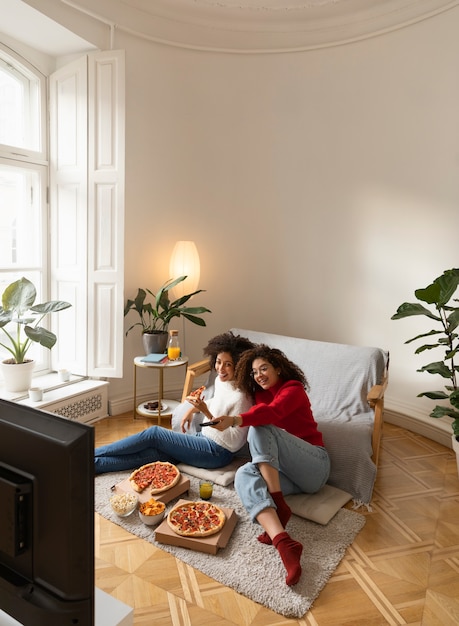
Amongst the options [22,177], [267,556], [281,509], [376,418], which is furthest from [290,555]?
[22,177]

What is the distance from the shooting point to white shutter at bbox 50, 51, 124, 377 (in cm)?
354

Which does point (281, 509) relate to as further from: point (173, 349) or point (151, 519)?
point (173, 349)

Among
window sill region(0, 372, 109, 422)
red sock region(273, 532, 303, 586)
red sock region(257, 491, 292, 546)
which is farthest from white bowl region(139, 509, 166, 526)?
window sill region(0, 372, 109, 422)

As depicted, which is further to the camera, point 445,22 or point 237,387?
point 445,22

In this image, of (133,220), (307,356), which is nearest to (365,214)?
(307,356)

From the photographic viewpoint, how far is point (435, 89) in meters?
3.51

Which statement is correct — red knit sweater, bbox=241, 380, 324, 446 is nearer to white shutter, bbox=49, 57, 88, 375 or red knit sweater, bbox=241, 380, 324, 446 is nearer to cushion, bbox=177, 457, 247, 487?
cushion, bbox=177, 457, 247, 487

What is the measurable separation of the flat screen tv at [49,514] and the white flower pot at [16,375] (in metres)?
2.84

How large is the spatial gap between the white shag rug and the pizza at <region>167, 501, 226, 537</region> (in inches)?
3.4

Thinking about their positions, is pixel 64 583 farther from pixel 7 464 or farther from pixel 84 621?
pixel 7 464

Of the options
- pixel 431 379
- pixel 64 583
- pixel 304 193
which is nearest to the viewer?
pixel 64 583

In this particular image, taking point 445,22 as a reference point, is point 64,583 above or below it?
below

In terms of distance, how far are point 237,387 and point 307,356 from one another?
91 centimetres

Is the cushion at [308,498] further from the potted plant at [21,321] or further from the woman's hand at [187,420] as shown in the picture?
the potted plant at [21,321]
